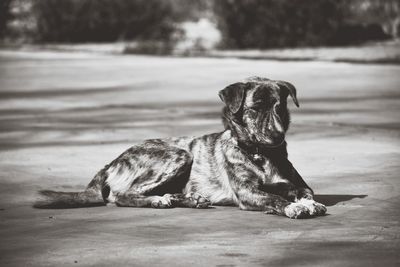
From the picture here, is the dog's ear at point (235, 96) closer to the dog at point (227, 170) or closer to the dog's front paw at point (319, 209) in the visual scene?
the dog at point (227, 170)

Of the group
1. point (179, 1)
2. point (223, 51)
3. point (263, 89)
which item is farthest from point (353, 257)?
point (179, 1)

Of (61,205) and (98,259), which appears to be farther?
(61,205)

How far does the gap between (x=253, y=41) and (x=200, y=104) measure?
13950mm

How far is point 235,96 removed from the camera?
7.69m

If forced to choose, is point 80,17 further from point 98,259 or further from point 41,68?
point 98,259

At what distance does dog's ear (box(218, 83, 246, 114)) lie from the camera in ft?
25.2

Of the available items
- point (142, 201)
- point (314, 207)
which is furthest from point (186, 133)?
point (314, 207)

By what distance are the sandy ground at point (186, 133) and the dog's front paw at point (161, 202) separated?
0.12 m

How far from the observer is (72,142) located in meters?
12.2

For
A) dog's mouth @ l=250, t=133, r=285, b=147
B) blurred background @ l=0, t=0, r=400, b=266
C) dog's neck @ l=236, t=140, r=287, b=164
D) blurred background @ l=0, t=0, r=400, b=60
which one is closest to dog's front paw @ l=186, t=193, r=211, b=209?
blurred background @ l=0, t=0, r=400, b=266

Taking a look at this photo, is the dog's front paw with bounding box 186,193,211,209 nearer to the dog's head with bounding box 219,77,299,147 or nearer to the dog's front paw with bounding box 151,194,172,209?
the dog's front paw with bounding box 151,194,172,209

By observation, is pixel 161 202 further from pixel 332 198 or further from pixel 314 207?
pixel 332 198

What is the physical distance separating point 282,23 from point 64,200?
22.1 m

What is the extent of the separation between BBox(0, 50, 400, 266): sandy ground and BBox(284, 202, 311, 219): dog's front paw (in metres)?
0.06
